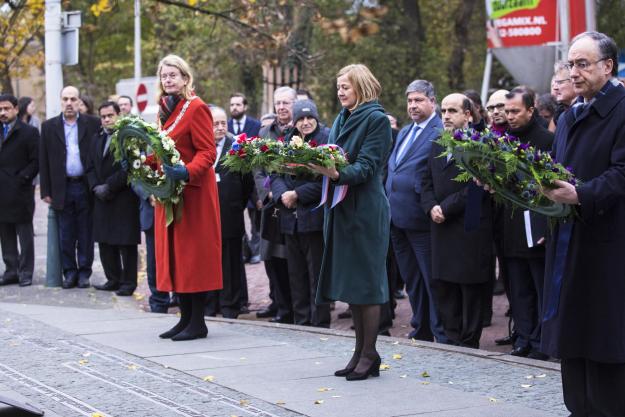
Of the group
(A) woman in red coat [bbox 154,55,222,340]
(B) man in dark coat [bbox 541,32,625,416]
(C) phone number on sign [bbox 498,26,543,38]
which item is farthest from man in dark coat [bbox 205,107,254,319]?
(C) phone number on sign [bbox 498,26,543,38]

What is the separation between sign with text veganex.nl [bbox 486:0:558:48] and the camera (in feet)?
62.4

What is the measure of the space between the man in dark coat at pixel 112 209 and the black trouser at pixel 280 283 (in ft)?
6.76

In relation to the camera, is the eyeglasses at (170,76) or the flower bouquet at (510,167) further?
the eyeglasses at (170,76)

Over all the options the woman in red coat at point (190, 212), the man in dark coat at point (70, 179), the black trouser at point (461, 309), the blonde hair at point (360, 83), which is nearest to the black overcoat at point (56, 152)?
the man in dark coat at point (70, 179)

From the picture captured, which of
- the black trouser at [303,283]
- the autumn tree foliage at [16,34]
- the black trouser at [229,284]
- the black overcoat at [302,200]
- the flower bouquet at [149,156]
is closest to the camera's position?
the flower bouquet at [149,156]

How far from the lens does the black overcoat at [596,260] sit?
20.0 feet

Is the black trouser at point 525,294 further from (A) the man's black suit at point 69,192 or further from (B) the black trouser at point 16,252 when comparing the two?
(B) the black trouser at point 16,252

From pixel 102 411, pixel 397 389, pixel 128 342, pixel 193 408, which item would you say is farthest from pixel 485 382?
pixel 128 342

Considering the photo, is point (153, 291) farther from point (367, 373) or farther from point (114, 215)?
point (367, 373)

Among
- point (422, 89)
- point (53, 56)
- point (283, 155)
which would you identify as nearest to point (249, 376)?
point (283, 155)

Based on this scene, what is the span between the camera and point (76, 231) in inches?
551

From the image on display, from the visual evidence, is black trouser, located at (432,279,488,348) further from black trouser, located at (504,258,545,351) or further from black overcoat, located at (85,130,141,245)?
black overcoat, located at (85,130,141,245)

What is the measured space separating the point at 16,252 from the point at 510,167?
9.49m

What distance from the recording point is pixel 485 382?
26.0ft
